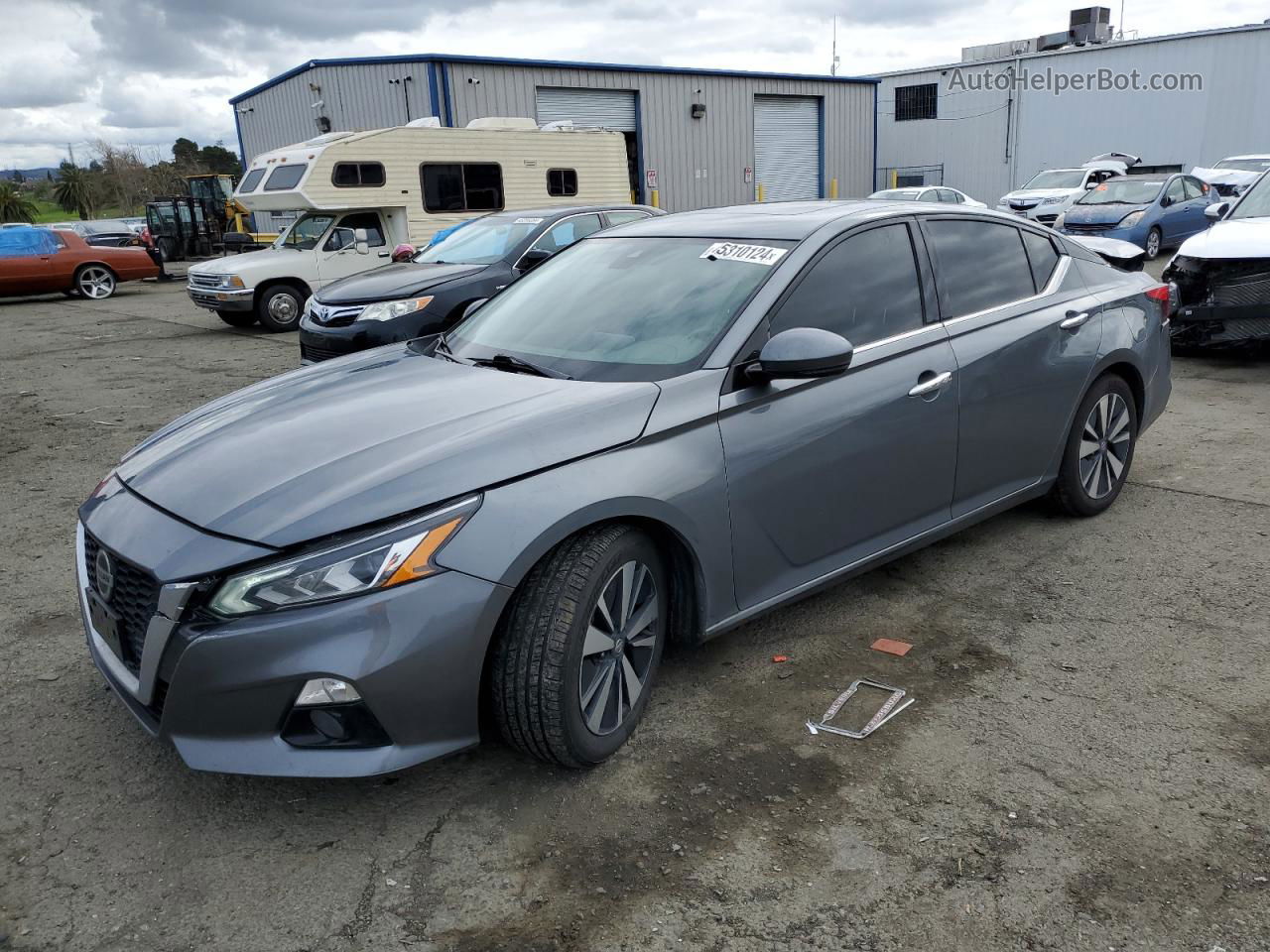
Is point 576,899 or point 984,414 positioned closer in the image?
point 576,899

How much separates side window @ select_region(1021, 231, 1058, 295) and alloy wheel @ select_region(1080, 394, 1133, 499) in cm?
65

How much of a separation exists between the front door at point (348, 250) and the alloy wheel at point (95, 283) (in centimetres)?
917

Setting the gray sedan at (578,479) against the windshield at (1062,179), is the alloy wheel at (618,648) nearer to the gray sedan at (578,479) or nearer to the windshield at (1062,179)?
the gray sedan at (578,479)

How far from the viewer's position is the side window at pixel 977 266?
4.01 m

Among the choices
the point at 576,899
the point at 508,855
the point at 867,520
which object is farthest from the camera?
Answer: the point at 867,520

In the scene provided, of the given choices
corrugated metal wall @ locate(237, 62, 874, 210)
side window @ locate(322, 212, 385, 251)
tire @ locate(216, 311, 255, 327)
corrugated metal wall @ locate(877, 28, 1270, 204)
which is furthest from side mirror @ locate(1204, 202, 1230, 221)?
corrugated metal wall @ locate(877, 28, 1270, 204)

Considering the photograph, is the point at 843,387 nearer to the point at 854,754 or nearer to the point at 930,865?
the point at 854,754

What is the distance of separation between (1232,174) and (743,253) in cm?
2419

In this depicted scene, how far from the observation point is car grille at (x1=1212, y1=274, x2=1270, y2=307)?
8.07 m

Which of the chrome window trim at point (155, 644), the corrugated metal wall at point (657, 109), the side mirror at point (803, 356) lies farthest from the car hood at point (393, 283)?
the corrugated metal wall at point (657, 109)

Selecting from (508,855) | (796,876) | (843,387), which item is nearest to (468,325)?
(843,387)

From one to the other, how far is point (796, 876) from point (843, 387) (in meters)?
1.65

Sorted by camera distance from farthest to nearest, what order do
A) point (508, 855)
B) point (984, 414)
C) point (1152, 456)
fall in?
point (1152, 456) < point (984, 414) < point (508, 855)

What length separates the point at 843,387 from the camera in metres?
3.47
